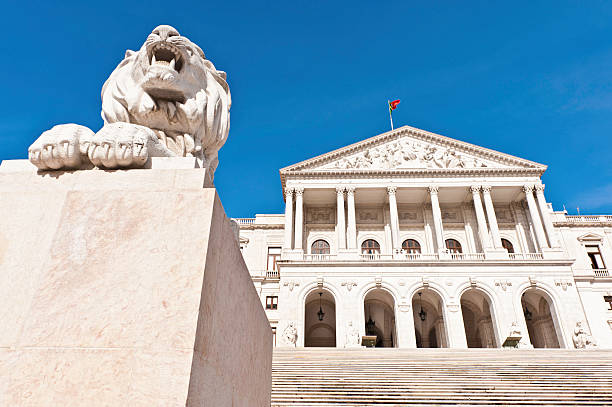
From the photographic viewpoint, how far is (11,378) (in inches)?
60.3

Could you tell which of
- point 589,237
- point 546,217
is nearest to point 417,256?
point 546,217

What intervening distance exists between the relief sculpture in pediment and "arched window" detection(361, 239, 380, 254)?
5971 millimetres

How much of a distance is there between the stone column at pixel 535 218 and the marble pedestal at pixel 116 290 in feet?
101

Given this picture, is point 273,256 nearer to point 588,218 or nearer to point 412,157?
point 412,157

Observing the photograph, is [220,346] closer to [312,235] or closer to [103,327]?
[103,327]

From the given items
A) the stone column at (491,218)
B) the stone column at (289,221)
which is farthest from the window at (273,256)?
the stone column at (491,218)

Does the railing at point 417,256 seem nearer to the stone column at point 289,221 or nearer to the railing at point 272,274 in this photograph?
the stone column at point 289,221

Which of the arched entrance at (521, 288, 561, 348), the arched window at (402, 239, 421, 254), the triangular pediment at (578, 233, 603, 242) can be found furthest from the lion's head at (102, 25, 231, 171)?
the triangular pediment at (578, 233, 603, 242)

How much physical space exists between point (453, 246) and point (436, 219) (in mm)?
3735

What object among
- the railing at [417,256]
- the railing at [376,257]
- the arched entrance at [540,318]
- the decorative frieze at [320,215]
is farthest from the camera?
the decorative frieze at [320,215]

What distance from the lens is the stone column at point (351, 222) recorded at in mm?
28519

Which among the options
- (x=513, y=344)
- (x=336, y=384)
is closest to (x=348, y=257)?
(x=513, y=344)

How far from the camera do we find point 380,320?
Answer: 30109 mm

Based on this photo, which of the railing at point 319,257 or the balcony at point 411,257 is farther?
the railing at point 319,257
